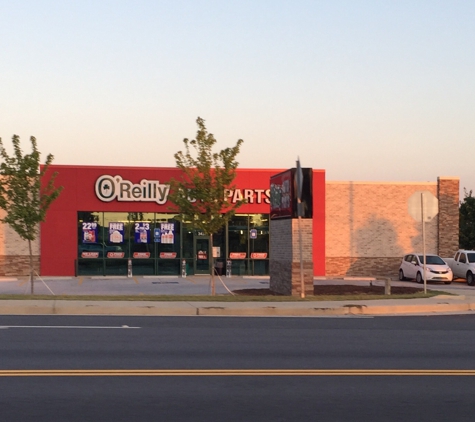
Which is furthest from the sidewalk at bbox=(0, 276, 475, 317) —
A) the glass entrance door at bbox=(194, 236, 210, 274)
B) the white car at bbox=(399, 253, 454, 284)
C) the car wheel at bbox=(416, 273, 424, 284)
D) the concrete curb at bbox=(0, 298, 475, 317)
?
the glass entrance door at bbox=(194, 236, 210, 274)

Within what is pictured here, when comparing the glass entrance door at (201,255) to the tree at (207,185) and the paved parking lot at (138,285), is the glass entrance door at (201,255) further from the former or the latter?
the tree at (207,185)

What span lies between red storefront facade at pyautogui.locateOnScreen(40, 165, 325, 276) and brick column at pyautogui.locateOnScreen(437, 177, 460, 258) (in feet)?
22.0

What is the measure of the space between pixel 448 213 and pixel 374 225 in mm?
4124

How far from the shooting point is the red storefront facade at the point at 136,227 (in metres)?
39.6

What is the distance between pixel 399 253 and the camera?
42844mm

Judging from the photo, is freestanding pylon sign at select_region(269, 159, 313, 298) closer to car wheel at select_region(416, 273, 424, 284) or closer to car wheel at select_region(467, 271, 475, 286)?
car wheel at select_region(416, 273, 424, 284)

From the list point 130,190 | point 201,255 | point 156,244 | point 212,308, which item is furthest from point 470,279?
point 212,308

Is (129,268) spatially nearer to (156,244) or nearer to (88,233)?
(156,244)

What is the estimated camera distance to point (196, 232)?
4097 centimetres

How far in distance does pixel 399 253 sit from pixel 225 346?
3100 cm

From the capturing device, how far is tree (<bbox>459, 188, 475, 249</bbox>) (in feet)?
191

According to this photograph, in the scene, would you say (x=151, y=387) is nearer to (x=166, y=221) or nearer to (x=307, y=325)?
(x=307, y=325)

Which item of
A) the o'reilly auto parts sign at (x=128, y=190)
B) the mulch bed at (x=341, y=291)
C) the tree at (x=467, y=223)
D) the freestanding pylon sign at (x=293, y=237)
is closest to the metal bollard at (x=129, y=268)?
the o'reilly auto parts sign at (x=128, y=190)

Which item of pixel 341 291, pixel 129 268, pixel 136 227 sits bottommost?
pixel 341 291
